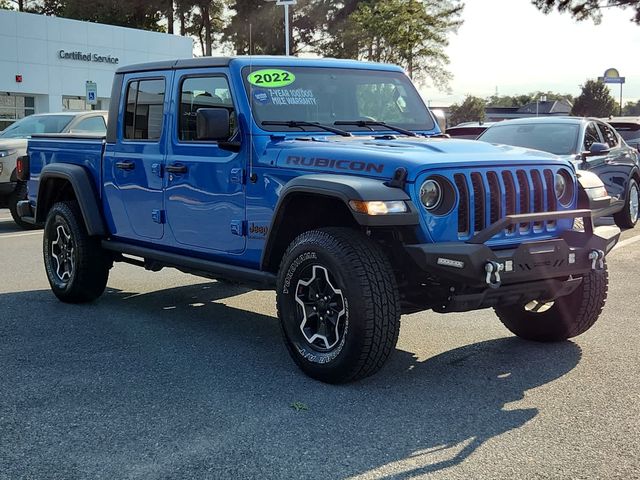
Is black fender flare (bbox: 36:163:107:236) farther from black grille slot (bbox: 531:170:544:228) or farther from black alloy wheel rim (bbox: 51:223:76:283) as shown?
black grille slot (bbox: 531:170:544:228)

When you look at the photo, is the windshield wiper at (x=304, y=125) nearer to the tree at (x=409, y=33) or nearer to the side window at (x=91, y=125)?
the side window at (x=91, y=125)

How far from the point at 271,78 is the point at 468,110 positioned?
223 feet

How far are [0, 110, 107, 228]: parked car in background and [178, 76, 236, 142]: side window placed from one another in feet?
20.4

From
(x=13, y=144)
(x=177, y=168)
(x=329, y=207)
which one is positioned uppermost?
(x=13, y=144)

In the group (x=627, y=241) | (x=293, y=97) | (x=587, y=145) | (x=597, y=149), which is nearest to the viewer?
(x=293, y=97)

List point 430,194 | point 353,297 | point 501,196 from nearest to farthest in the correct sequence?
point 353,297, point 430,194, point 501,196

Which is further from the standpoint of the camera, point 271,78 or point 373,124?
point 373,124

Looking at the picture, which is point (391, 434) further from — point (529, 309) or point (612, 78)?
point (612, 78)

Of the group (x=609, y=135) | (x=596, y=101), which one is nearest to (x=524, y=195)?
(x=609, y=135)

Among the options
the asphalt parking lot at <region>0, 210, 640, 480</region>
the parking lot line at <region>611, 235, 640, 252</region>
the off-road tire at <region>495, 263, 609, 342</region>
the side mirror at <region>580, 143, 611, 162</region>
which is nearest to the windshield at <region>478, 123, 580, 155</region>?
the side mirror at <region>580, 143, 611, 162</region>

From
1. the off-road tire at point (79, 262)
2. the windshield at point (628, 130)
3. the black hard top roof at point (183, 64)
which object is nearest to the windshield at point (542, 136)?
the windshield at point (628, 130)

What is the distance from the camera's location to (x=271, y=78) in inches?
222

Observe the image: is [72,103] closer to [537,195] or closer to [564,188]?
[564,188]

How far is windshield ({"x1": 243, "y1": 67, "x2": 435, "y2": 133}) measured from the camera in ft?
18.2
